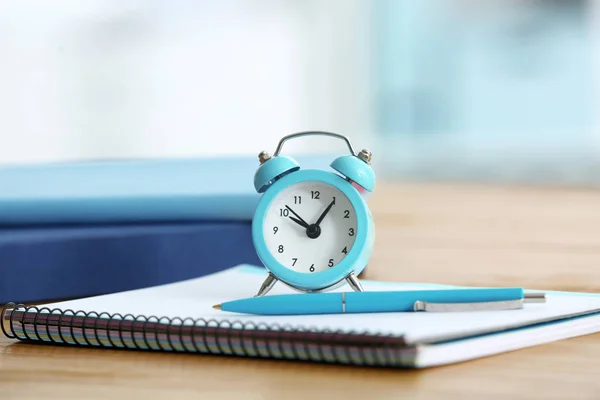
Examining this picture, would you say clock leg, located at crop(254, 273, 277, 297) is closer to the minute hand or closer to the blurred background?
the minute hand

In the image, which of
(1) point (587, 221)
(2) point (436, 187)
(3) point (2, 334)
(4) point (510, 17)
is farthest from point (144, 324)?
(4) point (510, 17)

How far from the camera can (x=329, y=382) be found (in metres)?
0.61

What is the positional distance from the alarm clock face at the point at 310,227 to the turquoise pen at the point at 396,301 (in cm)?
9

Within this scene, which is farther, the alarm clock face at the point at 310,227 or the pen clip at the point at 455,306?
the alarm clock face at the point at 310,227

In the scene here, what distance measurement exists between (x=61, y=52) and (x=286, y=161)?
2.90m

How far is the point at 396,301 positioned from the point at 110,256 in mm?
416

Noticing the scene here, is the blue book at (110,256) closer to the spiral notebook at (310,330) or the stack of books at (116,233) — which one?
the stack of books at (116,233)

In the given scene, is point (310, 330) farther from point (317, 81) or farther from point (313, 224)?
point (317, 81)

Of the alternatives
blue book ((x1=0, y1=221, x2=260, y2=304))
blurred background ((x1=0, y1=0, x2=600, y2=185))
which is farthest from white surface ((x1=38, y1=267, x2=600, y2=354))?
blurred background ((x1=0, y1=0, x2=600, y2=185))

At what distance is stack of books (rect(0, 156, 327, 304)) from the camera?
0.99m

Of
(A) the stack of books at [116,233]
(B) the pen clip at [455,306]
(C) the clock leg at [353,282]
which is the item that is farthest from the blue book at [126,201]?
(B) the pen clip at [455,306]

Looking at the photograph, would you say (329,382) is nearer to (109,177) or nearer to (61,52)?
(109,177)

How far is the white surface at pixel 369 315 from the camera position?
2.12 ft

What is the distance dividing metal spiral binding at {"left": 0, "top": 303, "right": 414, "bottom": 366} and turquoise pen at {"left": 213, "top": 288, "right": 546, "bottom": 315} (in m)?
0.04
